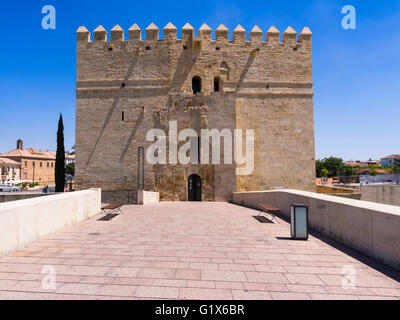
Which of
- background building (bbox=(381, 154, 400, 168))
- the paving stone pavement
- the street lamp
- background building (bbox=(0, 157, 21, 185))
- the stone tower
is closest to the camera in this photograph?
the paving stone pavement

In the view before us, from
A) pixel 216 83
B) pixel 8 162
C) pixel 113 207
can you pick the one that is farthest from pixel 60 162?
pixel 8 162

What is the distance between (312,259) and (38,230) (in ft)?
16.9

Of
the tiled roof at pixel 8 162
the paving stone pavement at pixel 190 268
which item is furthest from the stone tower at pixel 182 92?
the tiled roof at pixel 8 162

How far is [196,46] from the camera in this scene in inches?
621

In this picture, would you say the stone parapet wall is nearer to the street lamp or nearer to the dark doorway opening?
the street lamp

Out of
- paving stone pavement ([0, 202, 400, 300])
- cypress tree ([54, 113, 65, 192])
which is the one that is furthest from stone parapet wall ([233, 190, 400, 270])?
cypress tree ([54, 113, 65, 192])

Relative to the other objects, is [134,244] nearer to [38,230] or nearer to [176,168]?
[38,230]

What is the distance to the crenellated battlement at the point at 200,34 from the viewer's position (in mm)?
15758

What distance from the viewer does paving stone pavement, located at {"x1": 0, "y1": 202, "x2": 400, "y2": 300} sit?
2662mm

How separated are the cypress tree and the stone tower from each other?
240 centimetres

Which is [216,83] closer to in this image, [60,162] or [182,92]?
[182,92]

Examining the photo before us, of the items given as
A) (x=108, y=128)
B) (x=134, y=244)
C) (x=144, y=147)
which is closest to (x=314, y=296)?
(x=134, y=244)

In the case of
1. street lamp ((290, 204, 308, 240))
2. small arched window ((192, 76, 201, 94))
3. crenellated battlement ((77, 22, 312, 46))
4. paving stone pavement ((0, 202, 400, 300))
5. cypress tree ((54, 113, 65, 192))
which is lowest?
paving stone pavement ((0, 202, 400, 300))

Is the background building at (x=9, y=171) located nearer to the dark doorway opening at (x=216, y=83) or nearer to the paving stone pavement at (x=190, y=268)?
the dark doorway opening at (x=216, y=83)
